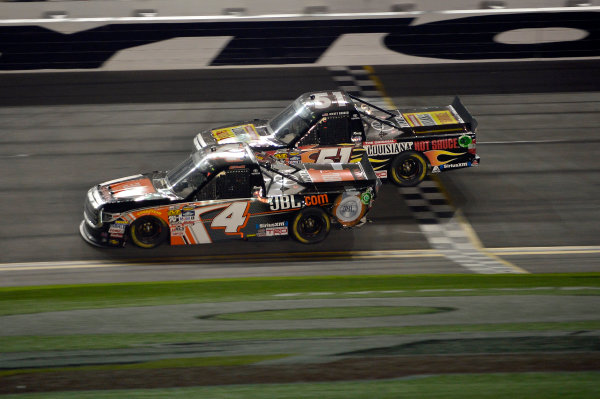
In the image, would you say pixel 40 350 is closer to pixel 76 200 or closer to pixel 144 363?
pixel 144 363

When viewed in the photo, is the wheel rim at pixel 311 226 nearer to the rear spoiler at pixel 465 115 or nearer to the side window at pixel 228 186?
the side window at pixel 228 186

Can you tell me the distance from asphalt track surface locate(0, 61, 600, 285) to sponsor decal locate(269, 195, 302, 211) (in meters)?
0.69

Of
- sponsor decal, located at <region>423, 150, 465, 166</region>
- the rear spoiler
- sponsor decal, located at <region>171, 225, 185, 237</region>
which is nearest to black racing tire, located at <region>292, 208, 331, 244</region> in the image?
sponsor decal, located at <region>171, 225, 185, 237</region>

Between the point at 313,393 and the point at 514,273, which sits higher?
the point at 313,393

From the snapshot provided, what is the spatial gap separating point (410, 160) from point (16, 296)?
7561 mm

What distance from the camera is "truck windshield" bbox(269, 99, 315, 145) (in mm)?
13828

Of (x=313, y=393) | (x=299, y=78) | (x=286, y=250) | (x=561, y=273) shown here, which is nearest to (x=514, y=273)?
(x=561, y=273)

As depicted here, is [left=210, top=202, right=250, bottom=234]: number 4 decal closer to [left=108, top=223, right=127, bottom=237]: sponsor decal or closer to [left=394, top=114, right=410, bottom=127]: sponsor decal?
[left=108, top=223, right=127, bottom=237]: sponsor decal

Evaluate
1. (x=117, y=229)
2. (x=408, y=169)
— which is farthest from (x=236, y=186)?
(x=408, y=169)

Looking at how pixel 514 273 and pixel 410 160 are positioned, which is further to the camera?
pixel 410 160

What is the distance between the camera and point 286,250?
464 inches

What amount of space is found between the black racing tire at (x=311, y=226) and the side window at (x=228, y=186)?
2.83ft

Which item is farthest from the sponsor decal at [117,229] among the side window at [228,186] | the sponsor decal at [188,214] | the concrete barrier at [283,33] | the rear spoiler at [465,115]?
the concrete barrier at [283,33]

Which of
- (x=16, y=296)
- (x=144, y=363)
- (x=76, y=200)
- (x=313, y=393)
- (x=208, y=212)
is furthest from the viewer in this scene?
(x=76, y=200)
